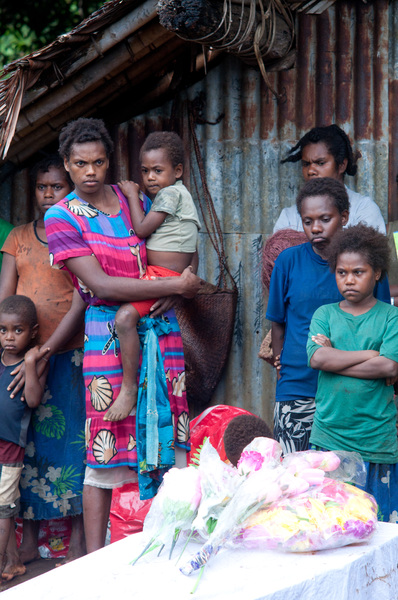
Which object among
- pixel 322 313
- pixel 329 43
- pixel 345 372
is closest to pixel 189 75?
pixel 329 43

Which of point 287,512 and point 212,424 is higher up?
point 287,512

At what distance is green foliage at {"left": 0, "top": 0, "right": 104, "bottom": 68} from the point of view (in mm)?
9000

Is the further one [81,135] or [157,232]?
[157,232]

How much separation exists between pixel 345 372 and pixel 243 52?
6.60ft

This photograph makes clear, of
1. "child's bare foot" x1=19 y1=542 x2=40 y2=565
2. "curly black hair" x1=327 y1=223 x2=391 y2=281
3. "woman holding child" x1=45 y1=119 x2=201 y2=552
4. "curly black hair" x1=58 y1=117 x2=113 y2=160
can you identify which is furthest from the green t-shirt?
"child's bare foot" x1=19 y1=542 x2=40 y2=565

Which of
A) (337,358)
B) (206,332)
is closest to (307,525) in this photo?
(337,358)

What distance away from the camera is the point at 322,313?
3057 millimetres

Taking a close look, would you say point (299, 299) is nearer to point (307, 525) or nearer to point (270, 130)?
point (307, 525)

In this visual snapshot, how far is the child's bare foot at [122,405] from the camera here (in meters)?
3.11

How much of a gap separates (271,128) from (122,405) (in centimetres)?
225

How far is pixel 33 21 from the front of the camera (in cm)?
909

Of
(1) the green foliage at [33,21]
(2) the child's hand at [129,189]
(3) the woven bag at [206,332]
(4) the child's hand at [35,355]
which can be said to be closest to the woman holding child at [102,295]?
(2) the child's hand at [129,189]

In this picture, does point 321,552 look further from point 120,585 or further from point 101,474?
point 101,474

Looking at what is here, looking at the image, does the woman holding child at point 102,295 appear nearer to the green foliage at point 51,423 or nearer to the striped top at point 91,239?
the striped top at point 91,239
